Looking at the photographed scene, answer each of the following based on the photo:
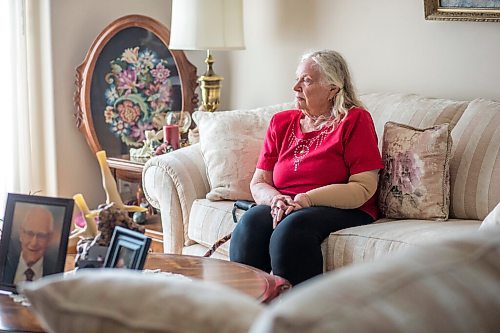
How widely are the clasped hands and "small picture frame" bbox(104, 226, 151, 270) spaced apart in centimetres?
105

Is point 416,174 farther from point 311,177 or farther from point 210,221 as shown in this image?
point 210,221

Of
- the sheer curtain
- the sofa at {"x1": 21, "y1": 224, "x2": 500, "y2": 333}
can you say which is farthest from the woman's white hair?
the sofa at {"x1": 21, "y1": 224, "x2": 500, "y2": 333}

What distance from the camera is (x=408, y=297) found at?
0.86 m

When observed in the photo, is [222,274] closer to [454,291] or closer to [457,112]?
[457,112]

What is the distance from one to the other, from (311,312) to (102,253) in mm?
1548

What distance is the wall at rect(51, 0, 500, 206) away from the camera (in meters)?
3.66

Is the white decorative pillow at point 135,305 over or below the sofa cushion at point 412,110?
below

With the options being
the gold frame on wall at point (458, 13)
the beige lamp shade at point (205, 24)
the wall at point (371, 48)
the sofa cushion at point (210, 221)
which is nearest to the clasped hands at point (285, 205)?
the sofa cushion at point (210, 221)

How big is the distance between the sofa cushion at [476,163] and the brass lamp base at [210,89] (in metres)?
1.46

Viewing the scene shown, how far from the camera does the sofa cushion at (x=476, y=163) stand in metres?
3.12

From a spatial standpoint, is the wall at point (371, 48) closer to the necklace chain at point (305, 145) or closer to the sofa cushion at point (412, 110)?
the sofa cushion at point (412, 110)

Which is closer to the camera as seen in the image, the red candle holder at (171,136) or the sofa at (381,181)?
the sofa at (381,181)

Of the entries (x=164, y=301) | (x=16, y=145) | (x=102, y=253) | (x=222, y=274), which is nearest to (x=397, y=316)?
(x=164, y=301)

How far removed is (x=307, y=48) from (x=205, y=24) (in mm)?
494
